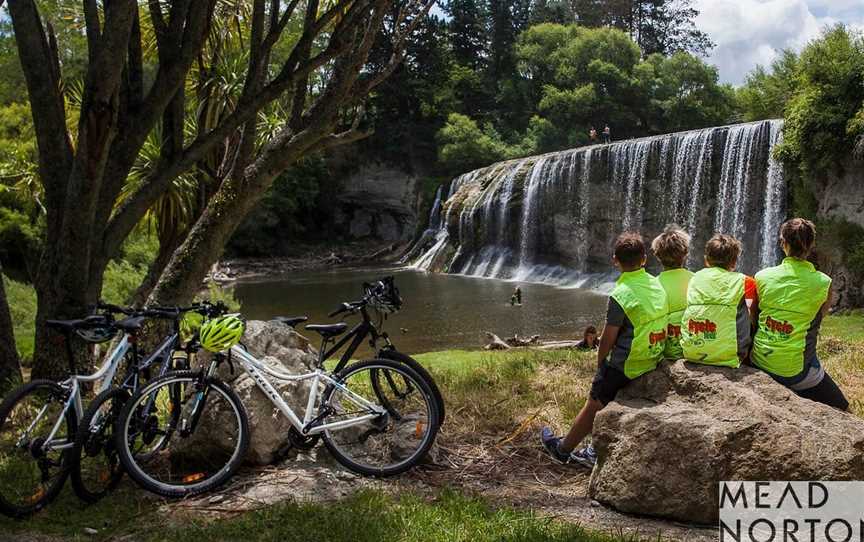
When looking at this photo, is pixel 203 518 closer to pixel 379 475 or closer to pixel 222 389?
pixel 222 389

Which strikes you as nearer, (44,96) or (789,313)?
(789,313)

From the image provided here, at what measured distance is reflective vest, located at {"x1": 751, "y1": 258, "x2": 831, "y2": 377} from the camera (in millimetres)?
4195

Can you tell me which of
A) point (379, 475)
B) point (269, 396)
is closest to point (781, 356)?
point (379, 475)

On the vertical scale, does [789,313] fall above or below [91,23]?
below

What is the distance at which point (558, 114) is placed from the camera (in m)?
43.0

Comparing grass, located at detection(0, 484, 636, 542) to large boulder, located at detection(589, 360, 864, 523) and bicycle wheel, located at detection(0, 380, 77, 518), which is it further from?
large boulder, located at detection(589, 360, 864, 523)

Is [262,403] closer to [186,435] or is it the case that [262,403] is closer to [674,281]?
[186,435]

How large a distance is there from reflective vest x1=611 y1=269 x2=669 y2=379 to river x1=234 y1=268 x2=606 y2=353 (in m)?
10.0

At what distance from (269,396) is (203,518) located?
0.82 metres

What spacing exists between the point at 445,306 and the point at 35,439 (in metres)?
16.3

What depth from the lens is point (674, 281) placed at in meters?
4.45

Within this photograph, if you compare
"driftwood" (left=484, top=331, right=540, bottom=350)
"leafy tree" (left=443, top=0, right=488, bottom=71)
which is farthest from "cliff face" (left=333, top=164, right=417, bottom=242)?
"driftwood" (left=484, top=331, right=540, bottom=350)

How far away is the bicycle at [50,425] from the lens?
3.93m

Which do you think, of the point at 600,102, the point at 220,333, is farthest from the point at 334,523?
the point at 600,102
